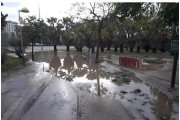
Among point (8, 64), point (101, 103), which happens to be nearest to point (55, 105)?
point (101, 103)

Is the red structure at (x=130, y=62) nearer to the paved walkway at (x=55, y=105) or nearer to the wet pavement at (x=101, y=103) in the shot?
the wet pavement at (x=101, y=103)

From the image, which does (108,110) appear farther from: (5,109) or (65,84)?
(65,84)

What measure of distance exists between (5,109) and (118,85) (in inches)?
311

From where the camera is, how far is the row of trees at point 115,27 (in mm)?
15462

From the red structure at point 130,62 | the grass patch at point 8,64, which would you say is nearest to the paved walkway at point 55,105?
the grass patch at point 8,64

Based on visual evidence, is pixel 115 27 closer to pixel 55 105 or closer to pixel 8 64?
pixel 8 64

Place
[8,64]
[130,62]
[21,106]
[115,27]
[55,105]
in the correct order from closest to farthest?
1. [21,106]
2. [55,105]
3. [8,64]
4. [130,62]
5. [115,27]

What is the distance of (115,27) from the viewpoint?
5388cm

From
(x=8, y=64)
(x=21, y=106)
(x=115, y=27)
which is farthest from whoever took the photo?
(x=115, y=27)

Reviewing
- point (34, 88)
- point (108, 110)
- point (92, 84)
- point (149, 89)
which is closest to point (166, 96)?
point (149, 89)

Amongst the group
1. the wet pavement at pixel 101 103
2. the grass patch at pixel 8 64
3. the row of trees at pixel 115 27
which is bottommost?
the wet pavement at pixel 101 103

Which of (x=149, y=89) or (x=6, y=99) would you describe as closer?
(x=6, y=99)

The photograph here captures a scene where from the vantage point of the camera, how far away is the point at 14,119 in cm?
954

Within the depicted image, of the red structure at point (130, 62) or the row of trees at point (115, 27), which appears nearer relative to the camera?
the row of trees at point (115, 27)
